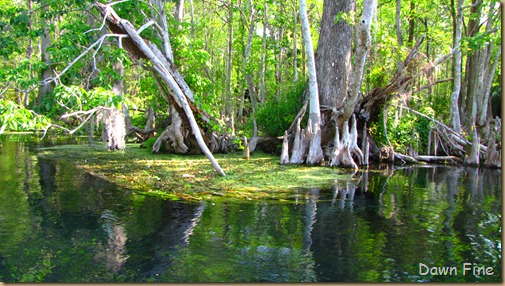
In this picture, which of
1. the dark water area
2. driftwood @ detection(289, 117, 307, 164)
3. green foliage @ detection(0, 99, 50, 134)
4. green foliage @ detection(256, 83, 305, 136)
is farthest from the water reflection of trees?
green foliage @ detection(256, 83, 305, 136)

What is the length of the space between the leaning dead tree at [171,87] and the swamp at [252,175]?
0.22 ft

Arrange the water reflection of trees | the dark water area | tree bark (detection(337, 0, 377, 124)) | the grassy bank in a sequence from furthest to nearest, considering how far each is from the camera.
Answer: tree bark (detection(337, 0, 377, 124)) < the grassy bank < the water reflection of trees < the dark water area

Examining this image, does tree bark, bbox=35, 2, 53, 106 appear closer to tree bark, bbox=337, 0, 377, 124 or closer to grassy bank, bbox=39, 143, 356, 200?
grassy bank, bbox=39, 143, 356, 200

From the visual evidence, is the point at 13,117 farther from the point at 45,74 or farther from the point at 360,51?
the point at 45,74

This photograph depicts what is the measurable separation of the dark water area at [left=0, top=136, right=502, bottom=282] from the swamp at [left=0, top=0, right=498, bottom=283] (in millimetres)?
34

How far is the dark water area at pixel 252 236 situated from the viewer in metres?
4.86

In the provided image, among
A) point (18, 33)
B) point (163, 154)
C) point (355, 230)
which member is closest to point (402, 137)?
point (163, 154)

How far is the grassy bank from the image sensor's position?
891 centimetres

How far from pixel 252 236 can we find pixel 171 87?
22.0ft

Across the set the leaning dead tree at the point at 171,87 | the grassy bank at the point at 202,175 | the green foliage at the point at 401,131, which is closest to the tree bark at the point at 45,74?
the leaning dead tree at the point at 171,87

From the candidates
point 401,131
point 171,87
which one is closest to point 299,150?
point 401,131

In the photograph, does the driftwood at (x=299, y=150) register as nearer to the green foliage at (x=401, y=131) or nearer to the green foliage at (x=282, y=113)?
the green foliage at (x=282, y=113)

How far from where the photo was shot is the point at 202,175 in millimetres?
10758

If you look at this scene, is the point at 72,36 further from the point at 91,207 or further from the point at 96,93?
the point at 91,207
